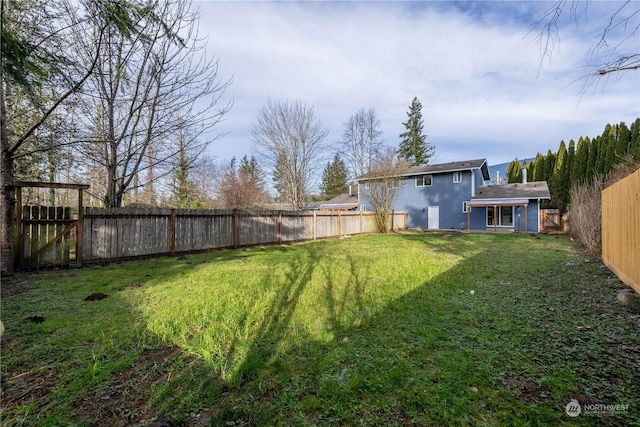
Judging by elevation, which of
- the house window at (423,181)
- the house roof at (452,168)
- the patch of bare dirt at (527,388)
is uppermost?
the house roof at (452,168)

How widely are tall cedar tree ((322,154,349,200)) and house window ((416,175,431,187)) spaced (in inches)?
596

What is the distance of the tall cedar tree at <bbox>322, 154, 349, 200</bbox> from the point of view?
3641 cm

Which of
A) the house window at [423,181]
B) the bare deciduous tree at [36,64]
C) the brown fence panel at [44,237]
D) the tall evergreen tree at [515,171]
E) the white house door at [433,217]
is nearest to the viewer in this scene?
the bare deciduous tree at [36,64]

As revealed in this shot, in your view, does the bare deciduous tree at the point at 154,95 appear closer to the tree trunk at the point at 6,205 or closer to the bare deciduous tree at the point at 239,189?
the tree trunk at the point at 6,205

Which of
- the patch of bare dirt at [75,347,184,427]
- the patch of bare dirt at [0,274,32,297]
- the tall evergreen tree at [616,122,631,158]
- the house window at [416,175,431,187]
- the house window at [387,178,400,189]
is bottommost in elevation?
the patch of bare dirt at [75,347,184,427]

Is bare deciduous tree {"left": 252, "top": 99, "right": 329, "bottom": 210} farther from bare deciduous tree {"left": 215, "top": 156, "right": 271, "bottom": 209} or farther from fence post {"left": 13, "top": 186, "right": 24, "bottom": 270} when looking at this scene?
fence post {"left": 13, "top": 186, "right": 24, "bottom": 270}

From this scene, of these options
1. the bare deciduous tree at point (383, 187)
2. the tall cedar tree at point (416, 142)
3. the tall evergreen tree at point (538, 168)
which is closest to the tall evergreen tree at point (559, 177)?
the tall evergreen tree at point (538, 168)

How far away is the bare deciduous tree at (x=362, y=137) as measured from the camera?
28781mm

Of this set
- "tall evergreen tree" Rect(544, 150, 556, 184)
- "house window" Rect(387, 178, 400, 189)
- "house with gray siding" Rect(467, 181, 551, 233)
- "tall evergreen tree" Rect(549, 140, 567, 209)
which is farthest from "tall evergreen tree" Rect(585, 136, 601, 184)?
"house window" Rect(387, 178, 400, 189)

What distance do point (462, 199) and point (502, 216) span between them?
2.73 meters

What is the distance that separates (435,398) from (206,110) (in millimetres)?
8334

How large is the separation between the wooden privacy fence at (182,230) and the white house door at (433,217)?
11230 mm

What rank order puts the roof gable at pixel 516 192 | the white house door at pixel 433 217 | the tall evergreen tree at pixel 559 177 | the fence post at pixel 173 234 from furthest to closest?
1. the white house door at pixel 433 217
2. the tall evergreen tree at pixel 559 177
3. the roof gable at pixel 516 192
4. the fence post at pixel 173 234

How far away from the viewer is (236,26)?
736cm
